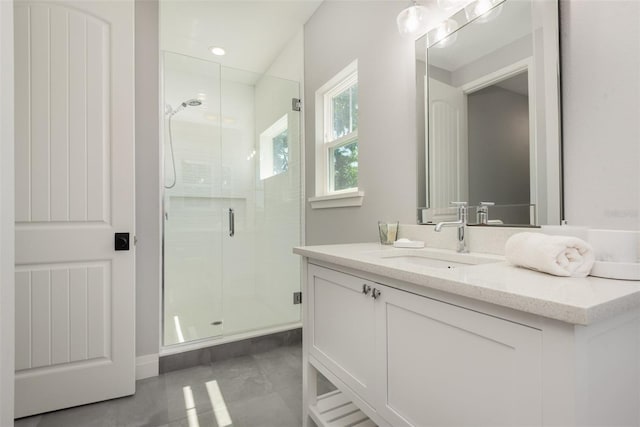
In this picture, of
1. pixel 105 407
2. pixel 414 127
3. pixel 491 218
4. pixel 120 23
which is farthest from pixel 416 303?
pixel 120 23

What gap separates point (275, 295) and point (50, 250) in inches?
61.5

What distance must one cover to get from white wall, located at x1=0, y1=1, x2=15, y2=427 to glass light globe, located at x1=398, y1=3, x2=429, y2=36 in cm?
147

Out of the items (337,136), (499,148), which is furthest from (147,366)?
(499,148)

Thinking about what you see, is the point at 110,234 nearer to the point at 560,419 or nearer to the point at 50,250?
the point at 50,250

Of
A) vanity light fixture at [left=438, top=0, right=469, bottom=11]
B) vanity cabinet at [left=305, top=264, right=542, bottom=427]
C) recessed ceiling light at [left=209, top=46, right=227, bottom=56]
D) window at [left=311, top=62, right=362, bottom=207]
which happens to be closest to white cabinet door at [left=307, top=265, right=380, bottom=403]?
vanity cabinet at [left=305, top=264, right=542, bottom=427]

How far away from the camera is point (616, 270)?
2.21 ft

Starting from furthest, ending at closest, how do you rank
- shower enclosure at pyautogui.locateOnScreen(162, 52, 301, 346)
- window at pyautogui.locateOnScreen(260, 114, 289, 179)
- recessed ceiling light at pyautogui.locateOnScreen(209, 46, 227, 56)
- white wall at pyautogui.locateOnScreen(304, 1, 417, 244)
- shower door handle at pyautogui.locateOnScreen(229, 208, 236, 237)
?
recessed ceiling light at pyautogui.locateOnScreen(209, 46, 227, 56) → window at pyautogui.locateOnScreen(260, 114, 289, 179) → shower door handle at pyautogui.locateOnScreen(229, 208, 236, 237) → shower enclosure at pyautogui.locateOnScreen(162, 52, 301, 346) → white wall at pyautogui.locateOnScreen(304, 1, 417, 244)

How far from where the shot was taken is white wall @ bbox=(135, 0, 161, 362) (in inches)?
75.4

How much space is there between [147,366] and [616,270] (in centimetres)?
232

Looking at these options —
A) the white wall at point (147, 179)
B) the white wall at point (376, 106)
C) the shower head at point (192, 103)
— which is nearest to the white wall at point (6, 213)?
the white wall at point (147, 179)

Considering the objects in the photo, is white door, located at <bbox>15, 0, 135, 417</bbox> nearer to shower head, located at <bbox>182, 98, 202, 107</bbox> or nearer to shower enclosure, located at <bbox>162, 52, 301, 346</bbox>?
shower enclosure, located at <bbox>162, 52, 301, 346</bbox>

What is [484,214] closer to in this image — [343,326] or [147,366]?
[343,326]

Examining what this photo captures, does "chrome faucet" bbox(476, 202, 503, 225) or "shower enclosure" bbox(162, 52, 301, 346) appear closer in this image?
"chrome faucet" bbox(476, 202, 503, 225)

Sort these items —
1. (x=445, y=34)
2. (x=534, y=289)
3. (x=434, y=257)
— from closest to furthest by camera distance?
1. (x=534, y=289)
2. (x=434, y=257)
3. (x=445, y=34)
